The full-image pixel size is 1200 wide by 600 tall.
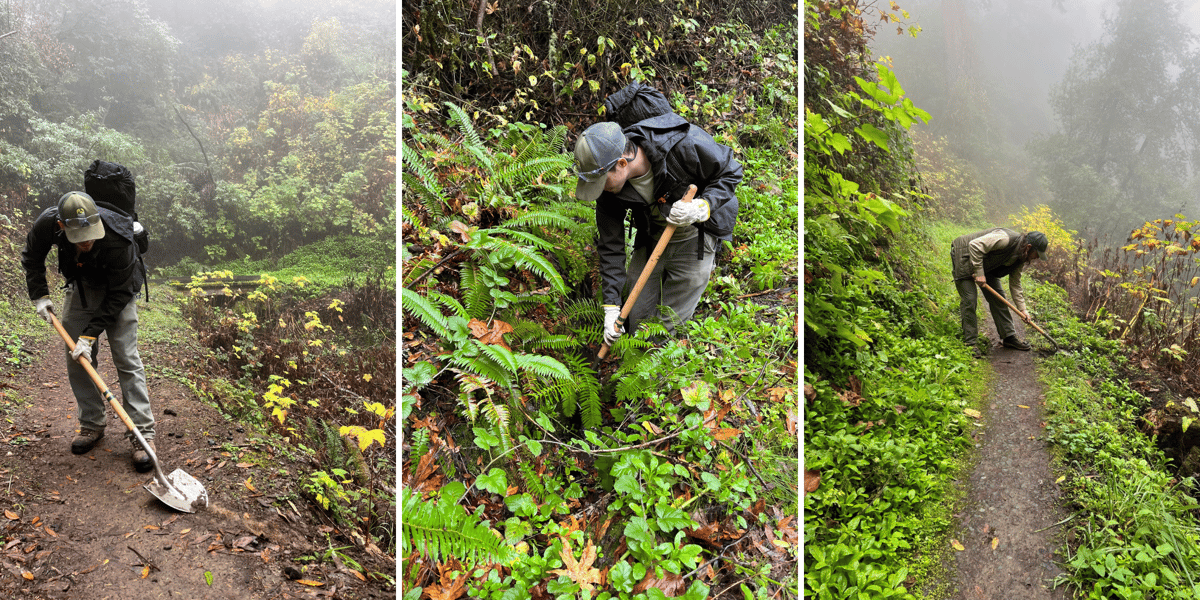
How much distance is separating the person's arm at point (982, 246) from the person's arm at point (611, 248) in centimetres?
277

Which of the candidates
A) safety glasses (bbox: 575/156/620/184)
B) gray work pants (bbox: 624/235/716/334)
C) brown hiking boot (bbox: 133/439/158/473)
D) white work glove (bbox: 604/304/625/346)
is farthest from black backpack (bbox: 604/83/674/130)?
brown hiking boot (bbox: 133/439/158/473)

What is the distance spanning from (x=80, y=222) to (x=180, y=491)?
161cm

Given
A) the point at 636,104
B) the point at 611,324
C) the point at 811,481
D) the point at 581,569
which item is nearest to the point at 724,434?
the point at 811,481

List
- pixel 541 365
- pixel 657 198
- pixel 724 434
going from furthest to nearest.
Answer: pixel 657 198 < pixel 724 434 < pixel 541 365

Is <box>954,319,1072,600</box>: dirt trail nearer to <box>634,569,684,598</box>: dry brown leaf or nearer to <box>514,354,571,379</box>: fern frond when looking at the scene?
<box>634,569,684,598</box>: dry brown leaf

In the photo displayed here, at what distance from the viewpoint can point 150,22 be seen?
280 centimetres

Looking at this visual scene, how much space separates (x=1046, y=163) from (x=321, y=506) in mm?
5240

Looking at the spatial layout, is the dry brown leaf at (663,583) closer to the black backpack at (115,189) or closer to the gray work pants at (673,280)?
the gray work pants at (673,280)

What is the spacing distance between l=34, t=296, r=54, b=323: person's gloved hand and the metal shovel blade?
1076 mm

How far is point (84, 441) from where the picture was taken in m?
2.72

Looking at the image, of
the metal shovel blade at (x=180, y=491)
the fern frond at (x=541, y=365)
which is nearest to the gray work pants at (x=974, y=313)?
the fern frond at (x=541, y=365)

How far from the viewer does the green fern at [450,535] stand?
2037 millimetres

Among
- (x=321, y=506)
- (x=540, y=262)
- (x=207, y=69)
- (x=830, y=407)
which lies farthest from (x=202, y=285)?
(x=830, y=407)

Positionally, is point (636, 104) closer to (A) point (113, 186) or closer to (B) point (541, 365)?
(B) point (541, 365)
